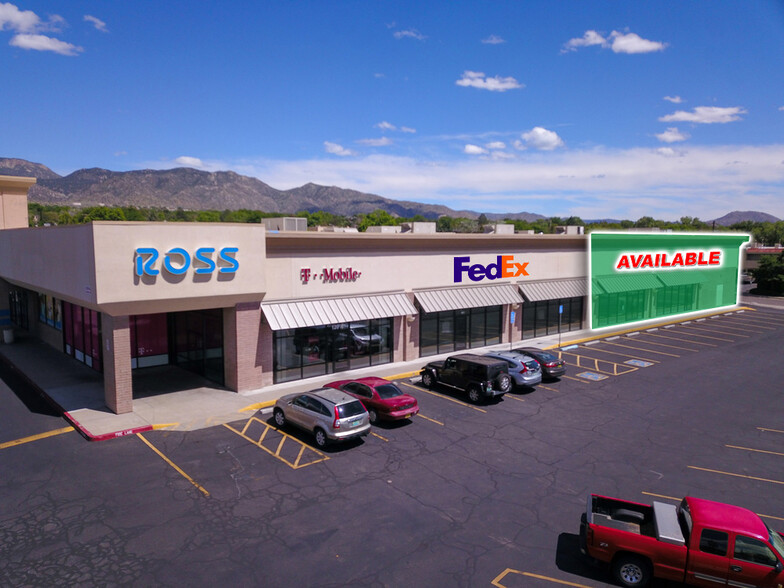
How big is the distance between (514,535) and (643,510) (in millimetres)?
2965

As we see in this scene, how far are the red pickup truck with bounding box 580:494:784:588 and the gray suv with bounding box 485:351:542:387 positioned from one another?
41.4 feet

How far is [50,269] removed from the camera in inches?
952

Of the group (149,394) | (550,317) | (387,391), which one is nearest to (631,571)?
(387,391)

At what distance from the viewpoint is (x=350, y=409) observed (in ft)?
57.9

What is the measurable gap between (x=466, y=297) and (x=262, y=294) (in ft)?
44.2

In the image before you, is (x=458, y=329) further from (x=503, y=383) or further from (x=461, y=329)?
(x=503, y=383)

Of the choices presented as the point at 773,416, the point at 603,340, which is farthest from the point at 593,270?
the point at 773,416

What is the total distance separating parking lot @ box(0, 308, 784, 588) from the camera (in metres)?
11.5

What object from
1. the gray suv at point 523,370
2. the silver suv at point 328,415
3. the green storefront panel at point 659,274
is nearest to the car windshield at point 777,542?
the silver suv at point 328,415

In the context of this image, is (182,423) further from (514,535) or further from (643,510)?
(643,510)

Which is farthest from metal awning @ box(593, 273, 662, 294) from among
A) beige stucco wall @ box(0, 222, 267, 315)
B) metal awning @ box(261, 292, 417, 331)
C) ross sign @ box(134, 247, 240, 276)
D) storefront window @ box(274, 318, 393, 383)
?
ross sign @ box(134, 247, 240, 276)

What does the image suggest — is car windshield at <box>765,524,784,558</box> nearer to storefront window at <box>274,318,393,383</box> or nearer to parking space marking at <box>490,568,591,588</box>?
parking space marking at <box>490,568,591,588</box>

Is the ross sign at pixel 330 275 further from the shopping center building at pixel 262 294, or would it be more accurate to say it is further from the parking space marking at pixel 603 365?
the parking space marking at pixel 603 365

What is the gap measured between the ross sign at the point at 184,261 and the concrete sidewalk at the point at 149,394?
5487 millimetres
